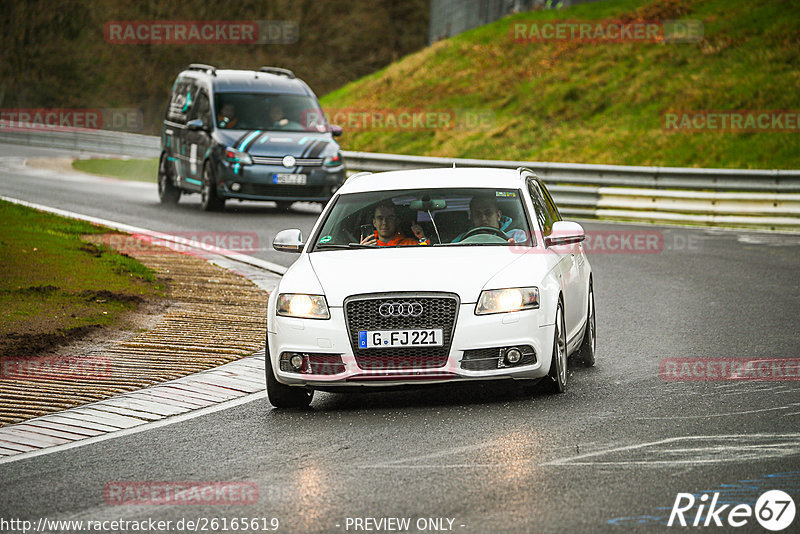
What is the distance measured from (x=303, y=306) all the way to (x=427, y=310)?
0.83 meters

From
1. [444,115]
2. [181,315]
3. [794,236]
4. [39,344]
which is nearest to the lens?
[39,344]

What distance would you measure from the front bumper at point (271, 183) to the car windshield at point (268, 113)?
3.63ft

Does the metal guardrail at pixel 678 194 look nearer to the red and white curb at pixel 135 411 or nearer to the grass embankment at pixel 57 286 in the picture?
the grass embankment at pixel 57 286

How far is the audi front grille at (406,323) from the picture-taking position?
820 centimetres

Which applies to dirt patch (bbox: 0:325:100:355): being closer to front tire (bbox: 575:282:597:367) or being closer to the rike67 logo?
front tire (bbox: 575:282:597:367)

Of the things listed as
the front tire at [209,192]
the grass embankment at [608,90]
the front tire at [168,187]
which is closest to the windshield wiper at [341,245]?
the front tire at [209,192]

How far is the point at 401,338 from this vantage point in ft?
26.9

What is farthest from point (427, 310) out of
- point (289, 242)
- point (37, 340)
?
point (37, 340)

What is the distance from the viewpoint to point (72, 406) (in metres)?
8.62

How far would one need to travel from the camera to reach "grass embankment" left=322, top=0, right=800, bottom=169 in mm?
28406

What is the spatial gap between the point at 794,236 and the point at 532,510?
15.3 m

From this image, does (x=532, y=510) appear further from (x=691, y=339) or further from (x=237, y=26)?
(x=237, y=26)

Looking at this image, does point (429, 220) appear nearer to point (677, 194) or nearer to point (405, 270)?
point (405, 270)

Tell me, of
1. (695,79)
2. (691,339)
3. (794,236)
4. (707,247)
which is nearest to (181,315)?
(691,339)
